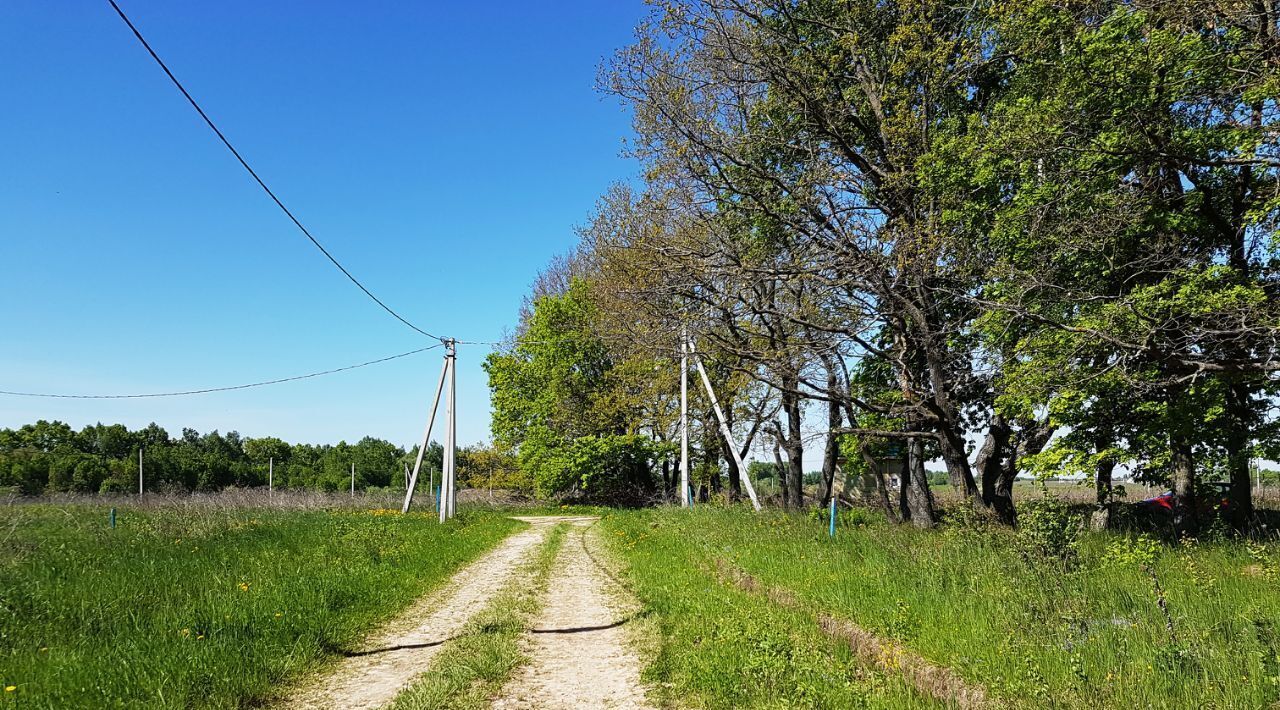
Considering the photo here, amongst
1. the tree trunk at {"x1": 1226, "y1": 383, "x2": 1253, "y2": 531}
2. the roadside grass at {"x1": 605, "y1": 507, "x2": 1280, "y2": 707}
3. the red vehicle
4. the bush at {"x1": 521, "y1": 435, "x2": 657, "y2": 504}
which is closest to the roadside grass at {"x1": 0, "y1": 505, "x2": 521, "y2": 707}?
the roadside grass at {"x1": 605, "y1": 507, "x2": 1280, "y2": 707}

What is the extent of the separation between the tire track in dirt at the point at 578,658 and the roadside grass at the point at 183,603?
68.6 inches

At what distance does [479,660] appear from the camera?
575cm

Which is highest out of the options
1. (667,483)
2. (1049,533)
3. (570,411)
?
(570,411)

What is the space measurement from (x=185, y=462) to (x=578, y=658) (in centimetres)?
5787

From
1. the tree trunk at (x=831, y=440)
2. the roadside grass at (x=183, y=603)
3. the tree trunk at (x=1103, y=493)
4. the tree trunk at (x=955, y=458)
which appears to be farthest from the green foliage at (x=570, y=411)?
the roadside grass at (x=183, y=603)

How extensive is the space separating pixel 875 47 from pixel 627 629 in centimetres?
1175

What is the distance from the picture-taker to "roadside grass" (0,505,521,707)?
4.89 meters

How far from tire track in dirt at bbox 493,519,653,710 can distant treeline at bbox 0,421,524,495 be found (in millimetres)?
29752

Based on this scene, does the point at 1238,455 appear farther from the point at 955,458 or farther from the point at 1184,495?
the point at 955,458

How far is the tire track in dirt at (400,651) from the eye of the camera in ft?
16.4

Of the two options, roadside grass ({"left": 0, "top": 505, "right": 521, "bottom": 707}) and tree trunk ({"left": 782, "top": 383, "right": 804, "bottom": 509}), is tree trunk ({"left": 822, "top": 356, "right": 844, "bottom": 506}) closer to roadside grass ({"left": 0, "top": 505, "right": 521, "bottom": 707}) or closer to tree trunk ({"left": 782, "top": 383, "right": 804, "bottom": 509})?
tree trunk ({"left": 782, "top": 383, "right": 804, "bottom": 509})

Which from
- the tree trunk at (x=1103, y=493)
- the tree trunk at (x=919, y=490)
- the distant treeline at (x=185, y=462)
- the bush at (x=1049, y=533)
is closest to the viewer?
the bush at (x=1049, y=533)

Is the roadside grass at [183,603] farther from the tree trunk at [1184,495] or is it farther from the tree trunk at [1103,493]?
the tree trunk at [1184,495]

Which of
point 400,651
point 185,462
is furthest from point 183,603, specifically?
point 185,462
